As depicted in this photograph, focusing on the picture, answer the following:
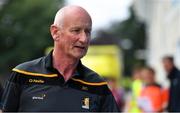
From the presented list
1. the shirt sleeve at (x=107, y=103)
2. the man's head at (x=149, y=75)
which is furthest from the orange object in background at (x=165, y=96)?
the shirt sleeve at (x=107, y=103)

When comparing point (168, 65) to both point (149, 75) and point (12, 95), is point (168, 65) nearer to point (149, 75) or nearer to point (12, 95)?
point (149, 75)

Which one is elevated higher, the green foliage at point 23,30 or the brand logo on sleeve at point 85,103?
the brand logo on sleeve at point 85,103

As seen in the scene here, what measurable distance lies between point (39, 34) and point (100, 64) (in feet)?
102

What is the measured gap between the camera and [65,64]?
5.05 metres

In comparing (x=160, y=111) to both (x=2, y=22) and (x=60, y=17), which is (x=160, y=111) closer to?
(x=60, y=17)

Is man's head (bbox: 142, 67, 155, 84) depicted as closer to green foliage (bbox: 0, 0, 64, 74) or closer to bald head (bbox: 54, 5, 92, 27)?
bald head (bbox: 54, 5, 92, 27)

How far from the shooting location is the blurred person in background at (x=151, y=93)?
40.7 feet

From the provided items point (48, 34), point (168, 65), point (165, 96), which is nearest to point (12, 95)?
point (168, 65)

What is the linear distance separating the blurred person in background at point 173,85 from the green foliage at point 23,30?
137ft

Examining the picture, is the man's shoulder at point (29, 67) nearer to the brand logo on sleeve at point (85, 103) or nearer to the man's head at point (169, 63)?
the brand logo on sleeve at point (85, 103)

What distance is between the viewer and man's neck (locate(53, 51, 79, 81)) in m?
5.04

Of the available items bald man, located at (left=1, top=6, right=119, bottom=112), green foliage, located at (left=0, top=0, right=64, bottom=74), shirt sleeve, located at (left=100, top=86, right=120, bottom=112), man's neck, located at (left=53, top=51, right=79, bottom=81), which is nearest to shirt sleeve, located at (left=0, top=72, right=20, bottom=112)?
bald man, located at (left=1, top=6, right=119, bottom=112)

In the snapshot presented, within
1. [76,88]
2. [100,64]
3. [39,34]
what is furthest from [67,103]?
[39,34]

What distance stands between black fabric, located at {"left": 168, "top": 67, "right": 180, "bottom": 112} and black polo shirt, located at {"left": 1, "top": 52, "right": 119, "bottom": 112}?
6.33 m
